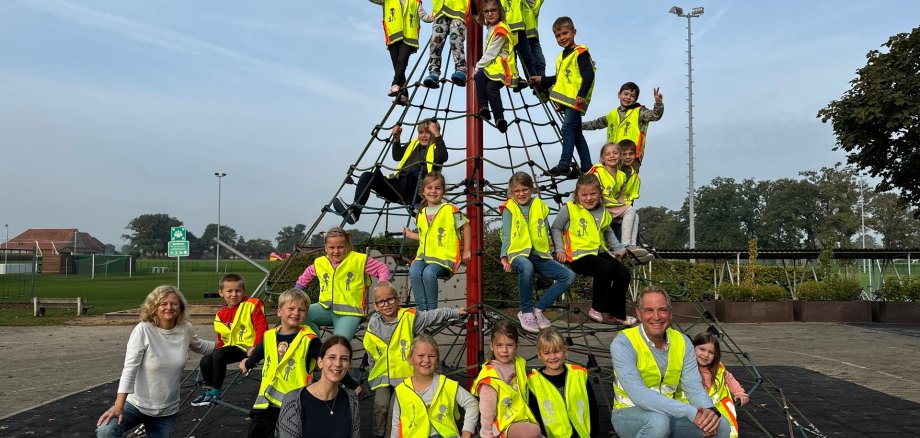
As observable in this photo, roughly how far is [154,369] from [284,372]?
2.45 ft

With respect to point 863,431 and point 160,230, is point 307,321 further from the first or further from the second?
point 160,230

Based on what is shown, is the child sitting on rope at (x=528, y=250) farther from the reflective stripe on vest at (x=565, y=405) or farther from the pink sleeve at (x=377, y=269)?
the reflective stripe on vest at (x=565, y=405)

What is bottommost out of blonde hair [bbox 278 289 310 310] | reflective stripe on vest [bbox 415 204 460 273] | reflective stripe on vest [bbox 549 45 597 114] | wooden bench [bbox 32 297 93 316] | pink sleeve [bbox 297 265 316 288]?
wooden bench [bbox 32 297 93 316]

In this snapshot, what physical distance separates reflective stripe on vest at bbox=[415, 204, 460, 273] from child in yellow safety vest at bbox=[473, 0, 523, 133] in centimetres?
118

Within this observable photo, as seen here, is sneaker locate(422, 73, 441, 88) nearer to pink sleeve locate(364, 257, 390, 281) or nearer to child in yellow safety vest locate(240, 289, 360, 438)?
pink sleeve locate(364, 257, 390, 281)

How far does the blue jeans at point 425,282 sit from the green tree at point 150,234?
103 metres

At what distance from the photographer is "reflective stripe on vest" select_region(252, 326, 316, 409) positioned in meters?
3.81

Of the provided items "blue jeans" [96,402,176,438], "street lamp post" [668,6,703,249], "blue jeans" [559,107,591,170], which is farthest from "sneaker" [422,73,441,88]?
"street lamp post" [668,6,703,249]

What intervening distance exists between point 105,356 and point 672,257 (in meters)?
14.0

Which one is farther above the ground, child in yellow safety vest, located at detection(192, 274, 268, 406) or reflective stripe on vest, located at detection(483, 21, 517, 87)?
reflective stripe on vest, located at detection(483, 21, 517, 87)

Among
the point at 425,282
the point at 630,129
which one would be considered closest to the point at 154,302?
the point at 425,282

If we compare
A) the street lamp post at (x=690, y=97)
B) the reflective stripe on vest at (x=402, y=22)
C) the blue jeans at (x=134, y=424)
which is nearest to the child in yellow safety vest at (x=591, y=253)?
the reflective stripe on vest at (x=402, y=22)

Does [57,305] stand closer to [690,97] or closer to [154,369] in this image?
[154,369]

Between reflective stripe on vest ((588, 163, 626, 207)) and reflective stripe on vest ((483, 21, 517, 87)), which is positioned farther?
reflective stripe on vest ((483, 21, 517, 87))
